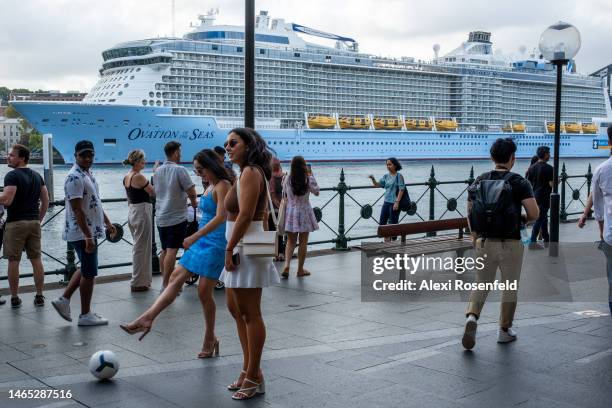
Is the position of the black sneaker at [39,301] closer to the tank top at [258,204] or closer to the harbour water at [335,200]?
the tank top at [258,204]

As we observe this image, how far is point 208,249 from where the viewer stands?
5.19 m

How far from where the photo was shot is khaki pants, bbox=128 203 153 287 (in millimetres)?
7906

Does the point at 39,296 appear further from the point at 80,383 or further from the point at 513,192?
the point at 513,192

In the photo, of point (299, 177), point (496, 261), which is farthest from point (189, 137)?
point (496, 261)

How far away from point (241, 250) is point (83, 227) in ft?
7.79

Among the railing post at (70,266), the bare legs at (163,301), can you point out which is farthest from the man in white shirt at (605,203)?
the railing post at (70,266)

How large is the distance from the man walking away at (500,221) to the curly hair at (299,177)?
3.05 m

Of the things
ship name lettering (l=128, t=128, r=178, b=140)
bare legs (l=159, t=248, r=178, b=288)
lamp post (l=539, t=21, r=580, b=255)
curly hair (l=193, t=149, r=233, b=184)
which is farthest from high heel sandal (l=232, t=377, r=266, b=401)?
ship name lettering (l=128, t=128, r=178, b=140)

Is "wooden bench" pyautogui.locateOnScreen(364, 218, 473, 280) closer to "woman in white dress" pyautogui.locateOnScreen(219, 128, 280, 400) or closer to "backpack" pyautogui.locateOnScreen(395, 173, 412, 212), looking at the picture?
"backpack" pyautogui.locateOnScreen(395, 173, 412, 212)

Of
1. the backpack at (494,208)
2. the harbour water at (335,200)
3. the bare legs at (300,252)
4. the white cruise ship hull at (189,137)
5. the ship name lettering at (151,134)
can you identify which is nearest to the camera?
the backpack at (494,208)

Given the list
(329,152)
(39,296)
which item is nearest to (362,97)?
(329,152)

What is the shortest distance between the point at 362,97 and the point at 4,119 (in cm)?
7724

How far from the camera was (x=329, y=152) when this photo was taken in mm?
64625

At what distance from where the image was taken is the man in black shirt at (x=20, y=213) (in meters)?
6.89
